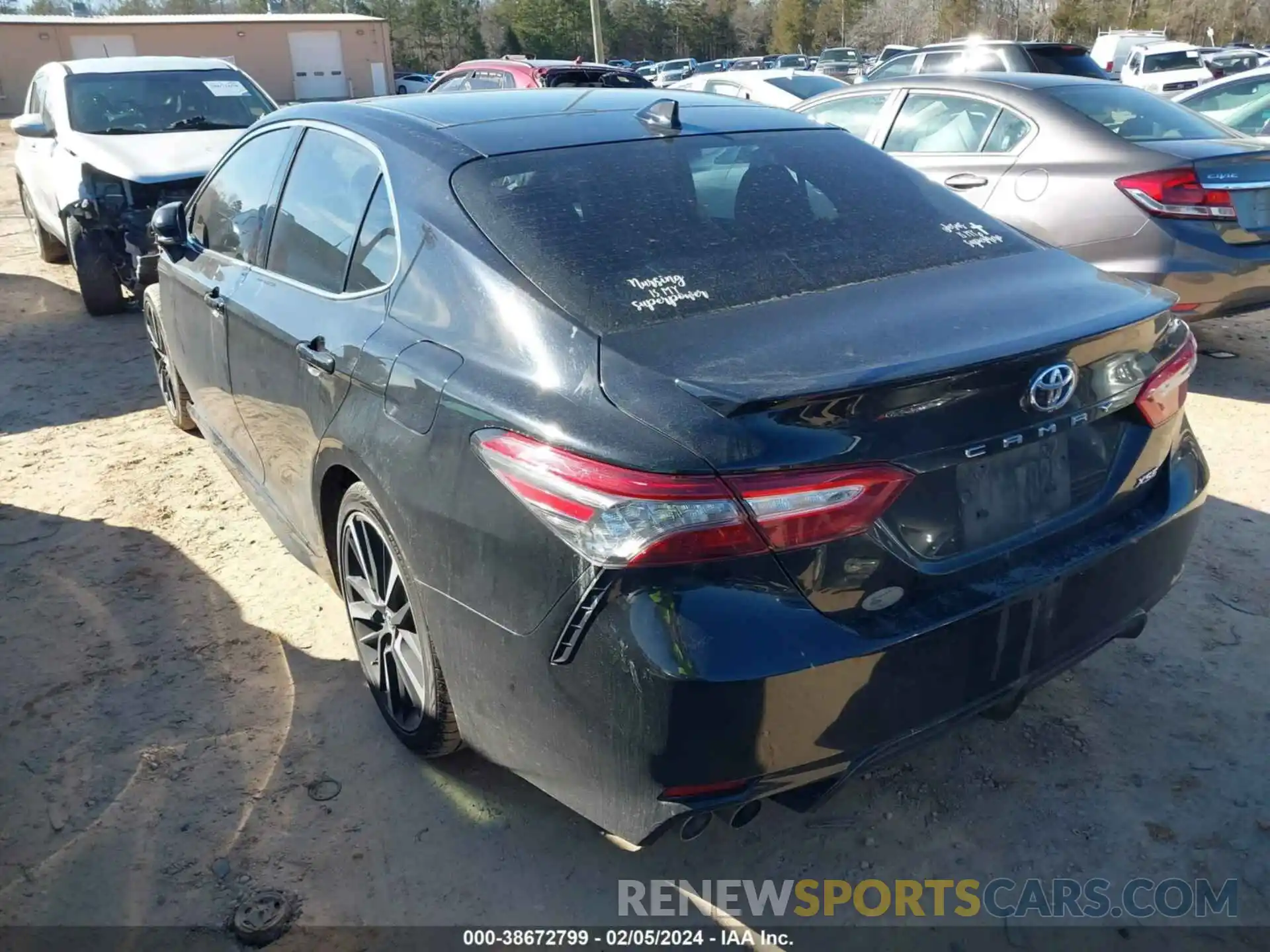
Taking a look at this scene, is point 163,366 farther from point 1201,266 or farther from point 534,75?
point 534,75

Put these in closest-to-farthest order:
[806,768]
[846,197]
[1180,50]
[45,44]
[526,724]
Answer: [806,768] → [526,724] → [846,197] → [1180,50] → [45,44]

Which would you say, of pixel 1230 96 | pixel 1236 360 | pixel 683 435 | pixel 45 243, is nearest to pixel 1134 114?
pixel 1236 360

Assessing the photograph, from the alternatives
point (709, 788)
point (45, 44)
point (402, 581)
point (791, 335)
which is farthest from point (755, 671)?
point (45, 44)

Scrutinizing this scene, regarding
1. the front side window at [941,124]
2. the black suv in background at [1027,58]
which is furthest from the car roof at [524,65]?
the front side window at [941,124]

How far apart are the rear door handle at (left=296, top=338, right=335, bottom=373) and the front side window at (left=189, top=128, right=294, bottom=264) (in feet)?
2.42

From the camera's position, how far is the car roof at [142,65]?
8469 mm

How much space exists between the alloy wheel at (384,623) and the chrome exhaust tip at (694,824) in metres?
0.84

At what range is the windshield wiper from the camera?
26.5 ft

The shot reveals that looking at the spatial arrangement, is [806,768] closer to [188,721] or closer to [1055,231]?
[188,721]

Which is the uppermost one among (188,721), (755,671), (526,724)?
(755,671)

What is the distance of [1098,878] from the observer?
2.44 meters

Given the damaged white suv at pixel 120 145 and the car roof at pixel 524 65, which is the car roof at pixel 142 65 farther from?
the car roof at pixel 524 65

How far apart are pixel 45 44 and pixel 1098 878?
150 feet

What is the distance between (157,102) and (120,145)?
861mm
